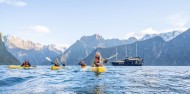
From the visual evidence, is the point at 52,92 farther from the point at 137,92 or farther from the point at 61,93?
the point at 137,92

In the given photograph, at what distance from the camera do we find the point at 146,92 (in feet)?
90.2

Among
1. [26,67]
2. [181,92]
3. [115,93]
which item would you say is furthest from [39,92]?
[26,67]

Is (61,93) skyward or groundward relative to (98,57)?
groundward

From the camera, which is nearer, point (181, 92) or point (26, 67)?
point (181, 92)

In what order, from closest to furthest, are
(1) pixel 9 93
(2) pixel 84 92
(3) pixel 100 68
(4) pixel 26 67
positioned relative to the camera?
1. (1) pixel 9 93
2. (2) pixel 84 92
3. (3) pixel 100 68
4. (4) pixel 26 67

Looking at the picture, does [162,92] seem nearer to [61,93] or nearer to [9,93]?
[61,93]

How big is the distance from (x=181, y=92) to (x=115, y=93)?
268 inches

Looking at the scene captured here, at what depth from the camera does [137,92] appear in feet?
89.9

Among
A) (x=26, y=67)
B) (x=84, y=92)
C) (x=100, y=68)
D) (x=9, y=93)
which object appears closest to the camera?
(x=9, y=93)

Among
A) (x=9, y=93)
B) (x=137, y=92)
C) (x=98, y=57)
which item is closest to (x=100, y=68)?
(x=98, y=57)

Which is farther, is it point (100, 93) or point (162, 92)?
point (162, 92)

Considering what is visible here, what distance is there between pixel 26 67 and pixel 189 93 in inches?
2785

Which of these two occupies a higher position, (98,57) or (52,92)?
(98,57)

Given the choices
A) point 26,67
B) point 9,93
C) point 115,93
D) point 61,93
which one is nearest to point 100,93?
point 115,93
